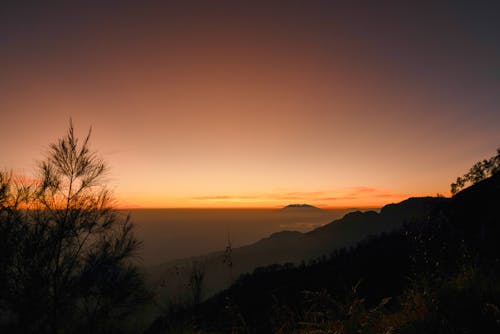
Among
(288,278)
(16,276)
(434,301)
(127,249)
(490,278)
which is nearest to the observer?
(434,301)

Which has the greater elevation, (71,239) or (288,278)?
(71,239)

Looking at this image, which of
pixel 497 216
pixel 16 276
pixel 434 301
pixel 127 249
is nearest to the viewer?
pixel 434 301

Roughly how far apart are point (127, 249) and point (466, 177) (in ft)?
120

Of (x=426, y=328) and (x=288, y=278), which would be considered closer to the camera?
(x=426, y=328)

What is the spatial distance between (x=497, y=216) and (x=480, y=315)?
8.32m

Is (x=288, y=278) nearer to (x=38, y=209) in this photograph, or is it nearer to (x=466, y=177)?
(x=466, y=177)

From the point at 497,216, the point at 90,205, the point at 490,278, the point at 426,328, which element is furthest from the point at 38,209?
the point at 497,216

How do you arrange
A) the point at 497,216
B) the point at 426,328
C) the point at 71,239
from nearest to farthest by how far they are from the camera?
the point at 426,328
the point at 497,216
the point at 71,239

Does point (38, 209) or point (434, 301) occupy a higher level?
point (38, 209)

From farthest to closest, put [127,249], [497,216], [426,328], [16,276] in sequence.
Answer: [127,249]
[16,276]
[497,216]
[426,328]

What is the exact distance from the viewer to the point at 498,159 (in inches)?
1075

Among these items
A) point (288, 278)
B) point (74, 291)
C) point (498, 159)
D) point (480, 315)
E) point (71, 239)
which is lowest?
point (288, 278)

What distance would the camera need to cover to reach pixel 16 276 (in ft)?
29.9

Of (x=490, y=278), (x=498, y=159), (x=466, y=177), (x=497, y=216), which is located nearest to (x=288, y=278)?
(x=466, y=177)
